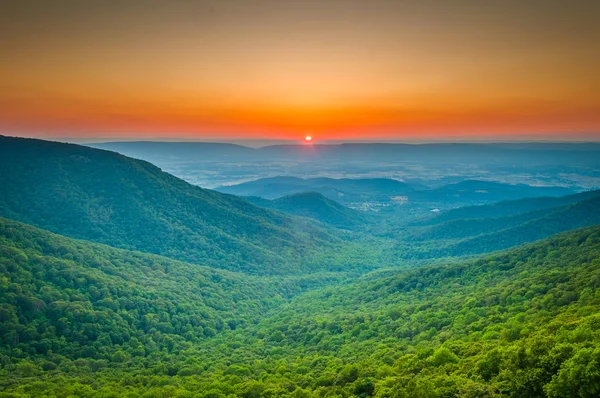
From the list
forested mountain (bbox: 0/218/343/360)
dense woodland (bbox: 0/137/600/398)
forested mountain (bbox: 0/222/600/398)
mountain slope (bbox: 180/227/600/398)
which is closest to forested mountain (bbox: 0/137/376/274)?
dense woodland (bbox: 0/137/600/398)

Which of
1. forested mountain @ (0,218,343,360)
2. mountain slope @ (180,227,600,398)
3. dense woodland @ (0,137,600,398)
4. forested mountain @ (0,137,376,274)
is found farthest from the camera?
forested mountain @ (0,137,376,274)

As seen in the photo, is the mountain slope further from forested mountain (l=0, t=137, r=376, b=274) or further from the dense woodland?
forested mountain (l=0, t=137, r=376, b=274)

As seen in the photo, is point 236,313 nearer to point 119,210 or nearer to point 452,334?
point 452,334

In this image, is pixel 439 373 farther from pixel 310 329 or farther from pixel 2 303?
pixel 2 303

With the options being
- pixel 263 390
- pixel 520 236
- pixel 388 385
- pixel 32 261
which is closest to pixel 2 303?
pixel 32 261

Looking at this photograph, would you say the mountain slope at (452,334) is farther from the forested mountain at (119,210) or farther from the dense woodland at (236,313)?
the forested mountain at (119,210)

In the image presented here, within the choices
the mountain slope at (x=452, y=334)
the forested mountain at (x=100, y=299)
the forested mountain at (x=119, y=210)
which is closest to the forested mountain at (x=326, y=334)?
the mountain slope at (x=452, y=334)
